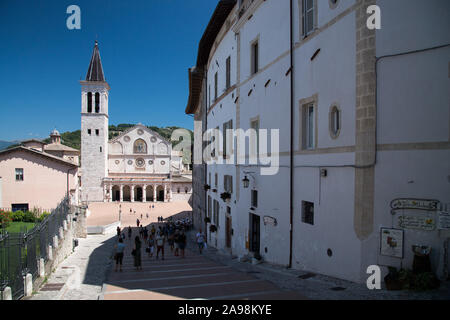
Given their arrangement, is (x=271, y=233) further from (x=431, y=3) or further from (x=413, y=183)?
(x=431, y=3)

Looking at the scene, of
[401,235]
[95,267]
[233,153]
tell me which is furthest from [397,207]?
[95,267]

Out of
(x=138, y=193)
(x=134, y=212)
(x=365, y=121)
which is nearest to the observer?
(x=365, y=121)

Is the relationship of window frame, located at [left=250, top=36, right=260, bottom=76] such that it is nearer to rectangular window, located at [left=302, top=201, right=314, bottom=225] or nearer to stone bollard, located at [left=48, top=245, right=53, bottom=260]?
rectangular window, located at [left=302, top=201, right=314, bottom=225]

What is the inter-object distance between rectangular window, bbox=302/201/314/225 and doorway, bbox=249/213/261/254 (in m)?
3.49

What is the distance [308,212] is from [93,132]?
60.3 m

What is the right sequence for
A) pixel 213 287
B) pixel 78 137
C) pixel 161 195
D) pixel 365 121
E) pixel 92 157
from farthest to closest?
pixel 78 137 < pixel 161 195 < pixel 92 157 < pixel 213 287 < pixel 365 121

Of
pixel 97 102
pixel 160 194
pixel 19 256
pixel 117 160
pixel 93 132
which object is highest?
pixel 97 102

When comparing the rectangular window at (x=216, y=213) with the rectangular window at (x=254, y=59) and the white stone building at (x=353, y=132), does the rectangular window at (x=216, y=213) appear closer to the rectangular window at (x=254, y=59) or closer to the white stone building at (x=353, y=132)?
the white stone building at (x=353, y=132)

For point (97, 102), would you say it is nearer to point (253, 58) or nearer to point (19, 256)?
point (253, 58)

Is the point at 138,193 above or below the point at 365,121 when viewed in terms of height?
below

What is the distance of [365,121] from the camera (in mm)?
7430

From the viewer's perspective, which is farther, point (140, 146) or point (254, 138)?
point (140, 146)

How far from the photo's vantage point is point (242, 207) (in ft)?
48.5

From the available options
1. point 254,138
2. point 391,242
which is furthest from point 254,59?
point 391,242
